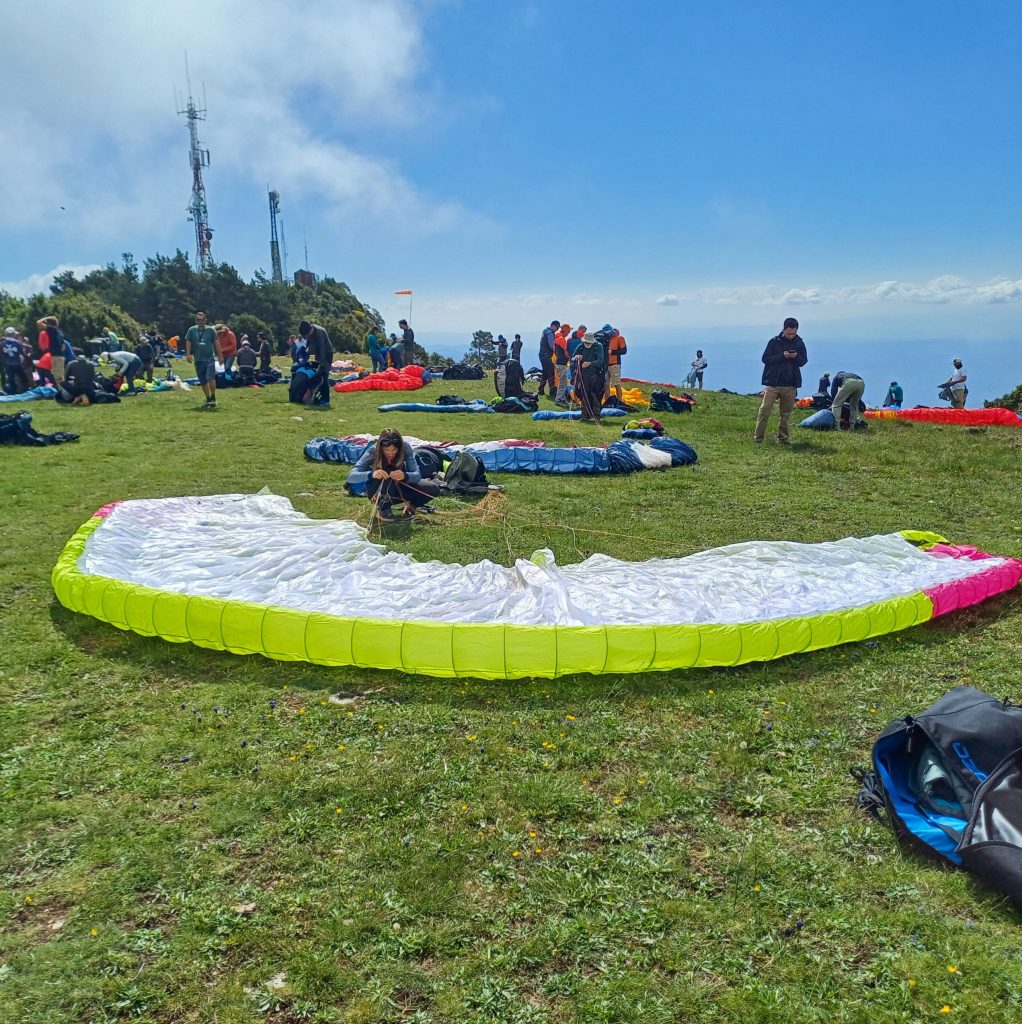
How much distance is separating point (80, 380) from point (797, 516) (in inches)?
569

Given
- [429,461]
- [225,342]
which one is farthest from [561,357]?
[429,461]

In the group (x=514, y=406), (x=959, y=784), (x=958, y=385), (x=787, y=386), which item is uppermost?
(x=787, y=386)

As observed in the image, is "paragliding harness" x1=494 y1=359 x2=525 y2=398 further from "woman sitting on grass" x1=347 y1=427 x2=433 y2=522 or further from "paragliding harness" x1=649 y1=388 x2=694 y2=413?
"woman sitting on grass" x1=347 y1=427 x2=433 y2=522

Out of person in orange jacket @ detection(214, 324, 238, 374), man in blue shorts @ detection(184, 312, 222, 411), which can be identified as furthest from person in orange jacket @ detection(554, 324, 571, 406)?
person in orange jacket @ detection(214, 324, 238, 374)

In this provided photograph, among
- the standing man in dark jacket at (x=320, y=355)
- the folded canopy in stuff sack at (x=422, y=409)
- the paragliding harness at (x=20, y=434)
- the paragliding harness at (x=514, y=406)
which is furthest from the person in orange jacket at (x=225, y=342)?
the paragliding harness at (x=20, y=434)

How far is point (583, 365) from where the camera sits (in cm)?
1379

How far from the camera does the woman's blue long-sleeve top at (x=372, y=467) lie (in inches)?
292

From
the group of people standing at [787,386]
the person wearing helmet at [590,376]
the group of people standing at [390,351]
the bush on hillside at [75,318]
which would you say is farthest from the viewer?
the bush on hillside at [75,318]

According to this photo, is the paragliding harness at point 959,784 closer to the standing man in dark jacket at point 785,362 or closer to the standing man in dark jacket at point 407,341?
the standing man in dark jacket at point 785,362

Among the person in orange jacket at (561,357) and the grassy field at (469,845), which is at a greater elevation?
the person in orange jacket at (561,357)

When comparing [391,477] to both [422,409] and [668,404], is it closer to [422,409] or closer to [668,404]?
[422,409]

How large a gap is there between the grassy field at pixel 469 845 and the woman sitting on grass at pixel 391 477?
3027 millimetres

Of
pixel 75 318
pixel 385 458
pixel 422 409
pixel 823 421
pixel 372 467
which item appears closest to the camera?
pixel 385 458

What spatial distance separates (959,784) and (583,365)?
11564 mm
